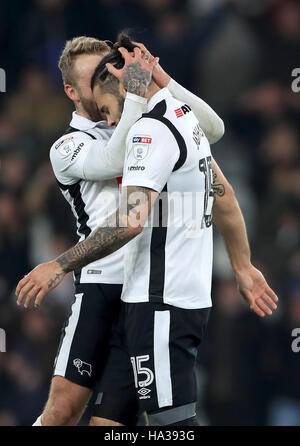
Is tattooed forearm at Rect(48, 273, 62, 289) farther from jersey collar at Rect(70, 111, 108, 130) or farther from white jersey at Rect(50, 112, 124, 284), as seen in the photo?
jersey collar at Rect(70, 111, 108, 130)

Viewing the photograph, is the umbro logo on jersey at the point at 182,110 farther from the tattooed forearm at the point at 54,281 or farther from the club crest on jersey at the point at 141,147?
the tattooed forearm at the point at 54,281

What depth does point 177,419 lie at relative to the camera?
394 cm

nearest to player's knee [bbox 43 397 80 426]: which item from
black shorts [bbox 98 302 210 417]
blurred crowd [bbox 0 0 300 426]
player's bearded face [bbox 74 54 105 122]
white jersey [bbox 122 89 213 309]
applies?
black shorts [bbox 98 302 210 417]

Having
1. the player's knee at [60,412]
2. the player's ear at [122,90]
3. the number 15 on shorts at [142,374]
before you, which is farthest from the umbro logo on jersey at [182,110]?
the player's knee at [60,412]

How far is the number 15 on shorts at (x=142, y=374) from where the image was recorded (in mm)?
3965

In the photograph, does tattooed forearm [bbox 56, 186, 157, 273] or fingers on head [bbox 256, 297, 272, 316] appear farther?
fingers on head [bbox 256, 297, 272, 316]

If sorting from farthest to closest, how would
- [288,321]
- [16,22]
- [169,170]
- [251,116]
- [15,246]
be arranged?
[16,22] < [251,116] < [15,246] < [288,321] < [169,170]

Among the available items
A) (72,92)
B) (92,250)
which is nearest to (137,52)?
(72,92)

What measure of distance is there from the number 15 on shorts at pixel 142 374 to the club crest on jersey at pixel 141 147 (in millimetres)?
862

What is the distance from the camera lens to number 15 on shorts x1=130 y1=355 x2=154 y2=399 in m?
3.96

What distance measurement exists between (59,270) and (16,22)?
6.02 meters

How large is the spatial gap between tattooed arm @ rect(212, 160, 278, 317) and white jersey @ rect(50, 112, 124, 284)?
1.70ft
